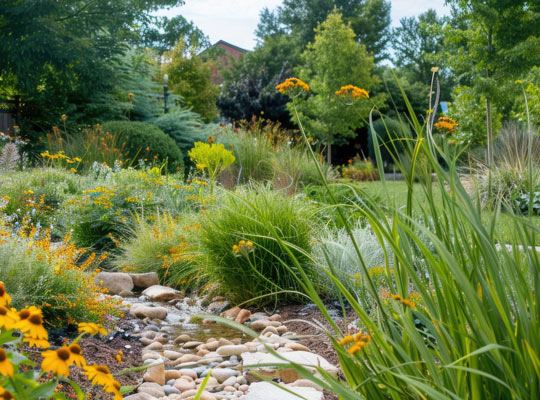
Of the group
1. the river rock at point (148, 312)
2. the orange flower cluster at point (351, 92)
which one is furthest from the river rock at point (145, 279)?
the orange flower cluster at point (351, 92)

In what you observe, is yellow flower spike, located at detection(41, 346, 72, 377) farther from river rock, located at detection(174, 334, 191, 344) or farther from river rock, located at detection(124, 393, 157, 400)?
river rock, located at detection(174, 334, 191, 344)

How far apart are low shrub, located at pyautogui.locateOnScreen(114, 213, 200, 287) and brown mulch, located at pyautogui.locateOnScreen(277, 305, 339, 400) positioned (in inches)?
47.0

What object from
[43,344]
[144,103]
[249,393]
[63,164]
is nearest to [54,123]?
[144,103]

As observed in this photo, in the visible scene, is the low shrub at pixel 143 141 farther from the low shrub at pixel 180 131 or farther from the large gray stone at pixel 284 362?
the large gray stone at pixel 284 362

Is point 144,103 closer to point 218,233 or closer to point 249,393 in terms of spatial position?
point 218,233

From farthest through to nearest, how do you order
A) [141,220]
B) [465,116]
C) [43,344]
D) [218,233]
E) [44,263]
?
[465,116], [141,220], [218,233], [44,263], [43,344]

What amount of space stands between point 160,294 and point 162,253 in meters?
0.75

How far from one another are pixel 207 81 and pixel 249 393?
74.3ft

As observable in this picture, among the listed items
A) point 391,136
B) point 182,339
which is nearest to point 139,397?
point 182,339

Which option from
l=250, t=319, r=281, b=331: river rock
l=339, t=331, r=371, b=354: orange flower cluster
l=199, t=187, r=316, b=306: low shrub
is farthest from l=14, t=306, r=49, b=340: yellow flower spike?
l=199, t=187, r=316, b=306: low shrub

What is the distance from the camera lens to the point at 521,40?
11250 mm

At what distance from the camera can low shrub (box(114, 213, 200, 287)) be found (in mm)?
4793

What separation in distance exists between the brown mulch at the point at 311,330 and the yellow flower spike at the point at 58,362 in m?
1.44

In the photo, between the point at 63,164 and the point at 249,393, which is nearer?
the point at 249,393
